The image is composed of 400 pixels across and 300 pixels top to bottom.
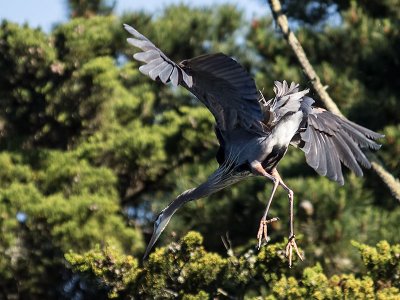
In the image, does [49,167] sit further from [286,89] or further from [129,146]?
[286,89]

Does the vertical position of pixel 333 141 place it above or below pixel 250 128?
above

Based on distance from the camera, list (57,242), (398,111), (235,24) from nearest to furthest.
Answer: (57,242)
(398,111)
(235,24)

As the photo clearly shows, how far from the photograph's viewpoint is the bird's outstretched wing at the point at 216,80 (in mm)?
5207

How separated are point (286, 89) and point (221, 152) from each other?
1.67 feet

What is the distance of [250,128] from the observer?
19.3ft

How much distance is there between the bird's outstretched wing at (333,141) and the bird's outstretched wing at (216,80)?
0.47 meters

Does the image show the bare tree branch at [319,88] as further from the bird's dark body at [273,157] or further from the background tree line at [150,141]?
the bird's dark body at [273,157]

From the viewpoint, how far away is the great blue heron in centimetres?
538

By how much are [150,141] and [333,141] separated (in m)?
4.01

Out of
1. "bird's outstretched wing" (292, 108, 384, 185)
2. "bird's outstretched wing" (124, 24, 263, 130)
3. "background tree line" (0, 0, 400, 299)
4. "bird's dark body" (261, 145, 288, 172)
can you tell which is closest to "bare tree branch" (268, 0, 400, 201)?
"background tree line" (0, 0, 400, 299)

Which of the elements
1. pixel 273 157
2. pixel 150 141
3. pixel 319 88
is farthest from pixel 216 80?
pixel 150 141

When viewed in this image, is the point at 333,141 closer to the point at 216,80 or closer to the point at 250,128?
the point at 250,128

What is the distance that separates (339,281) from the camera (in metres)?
6.83

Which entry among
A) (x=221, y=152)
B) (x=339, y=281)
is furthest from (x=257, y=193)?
(x=221, y=152)
